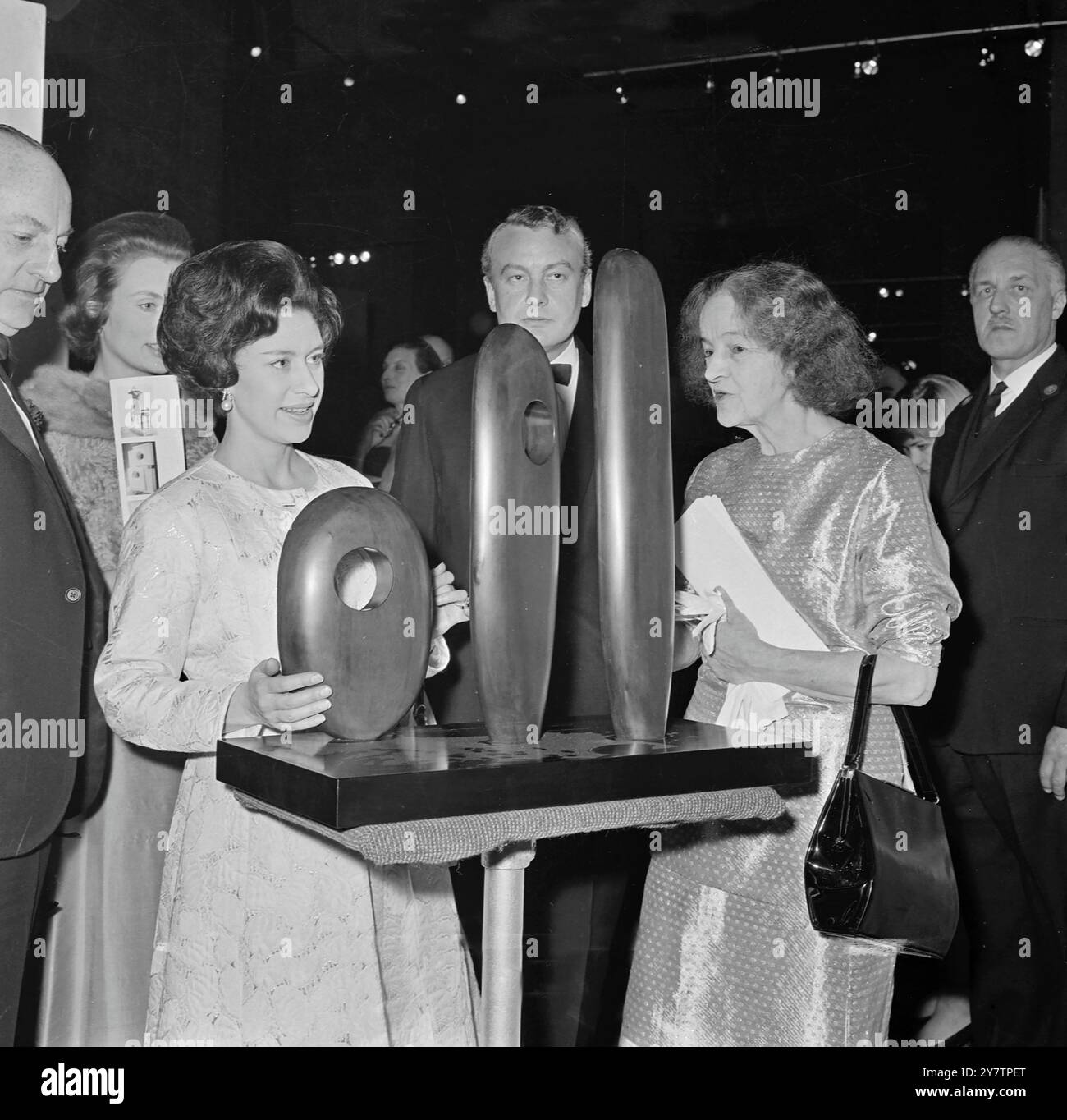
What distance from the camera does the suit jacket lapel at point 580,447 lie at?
6.83 ft

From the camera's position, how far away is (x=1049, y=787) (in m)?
2.20

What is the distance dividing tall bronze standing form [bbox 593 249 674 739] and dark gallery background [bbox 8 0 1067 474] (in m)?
0.78

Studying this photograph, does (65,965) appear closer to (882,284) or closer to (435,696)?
(435,696)

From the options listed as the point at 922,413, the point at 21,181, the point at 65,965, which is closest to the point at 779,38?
the point at 922,413

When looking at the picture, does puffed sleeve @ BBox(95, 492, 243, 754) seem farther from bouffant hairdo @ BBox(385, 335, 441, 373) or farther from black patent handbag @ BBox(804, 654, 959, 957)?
black patent handbag @ BBox(804, 654, 959, 957)

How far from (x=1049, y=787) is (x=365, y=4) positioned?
1869mm

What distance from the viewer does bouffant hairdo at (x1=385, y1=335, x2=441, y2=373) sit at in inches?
84.5

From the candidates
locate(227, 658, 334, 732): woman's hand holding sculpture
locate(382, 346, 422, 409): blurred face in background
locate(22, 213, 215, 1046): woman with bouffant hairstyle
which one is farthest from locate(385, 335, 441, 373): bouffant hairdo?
locate(227, 658, 334, 732): woman's hand holding sculpture

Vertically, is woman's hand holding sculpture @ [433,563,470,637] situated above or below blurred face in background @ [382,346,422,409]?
below

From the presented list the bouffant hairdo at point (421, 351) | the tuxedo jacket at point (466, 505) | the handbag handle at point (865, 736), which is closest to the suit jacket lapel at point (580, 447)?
A: the tuxedo jacket at point (466, 505)

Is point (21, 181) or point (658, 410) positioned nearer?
point (658, 410)

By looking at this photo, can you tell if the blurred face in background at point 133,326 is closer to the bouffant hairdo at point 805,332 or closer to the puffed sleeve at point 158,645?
the puffed sleeve at point 158,645

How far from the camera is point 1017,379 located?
2268 mm

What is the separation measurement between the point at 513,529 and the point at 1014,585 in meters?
1.26
